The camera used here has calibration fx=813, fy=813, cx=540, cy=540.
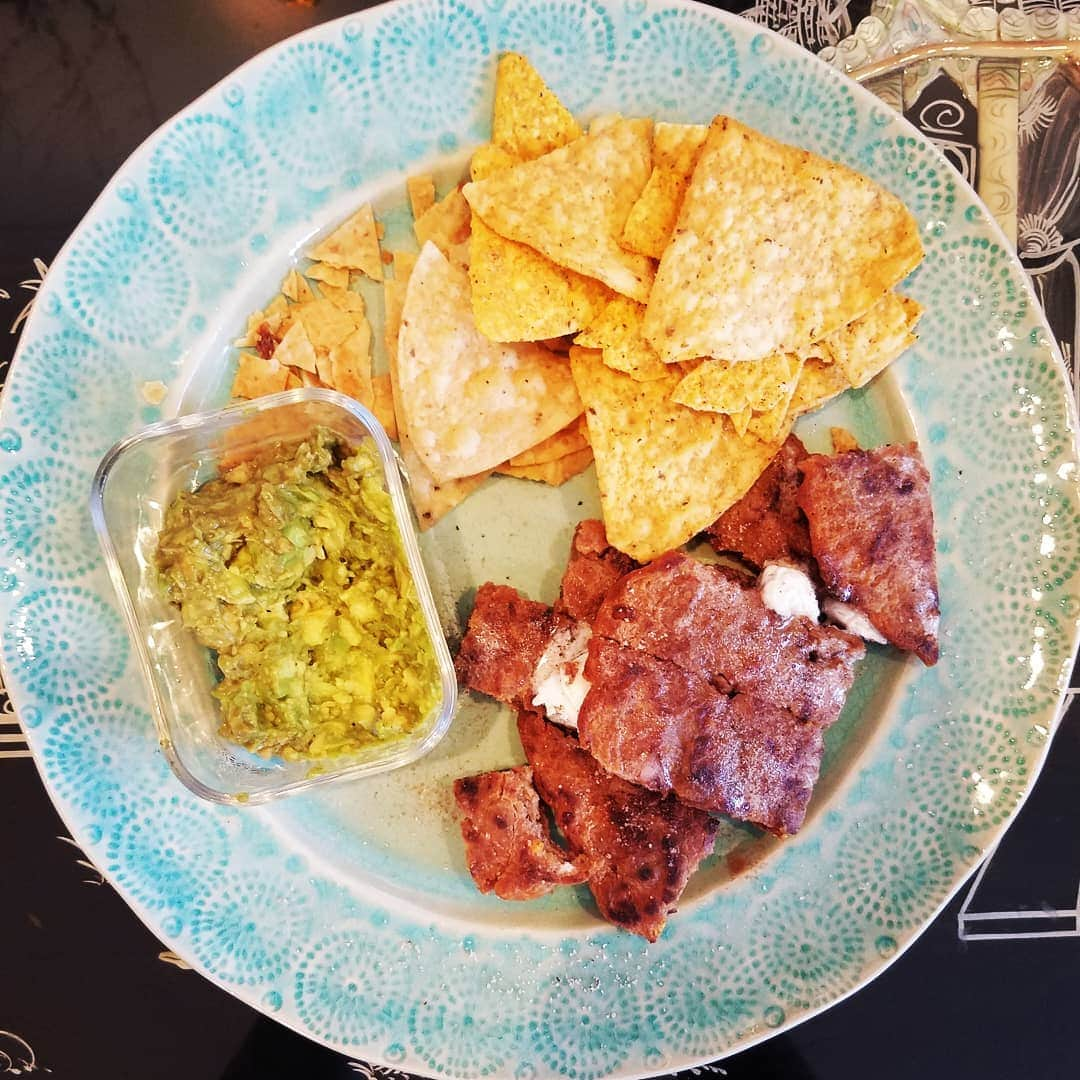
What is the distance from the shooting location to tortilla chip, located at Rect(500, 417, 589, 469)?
6.45 ft

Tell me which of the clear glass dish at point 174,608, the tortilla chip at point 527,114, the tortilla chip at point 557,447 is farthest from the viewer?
the tortilla chip at point 557,447

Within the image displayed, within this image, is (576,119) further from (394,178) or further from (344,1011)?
(344,1011)

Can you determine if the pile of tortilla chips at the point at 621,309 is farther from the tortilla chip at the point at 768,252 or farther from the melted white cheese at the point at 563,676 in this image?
the melted white cheese at the point at 563,676

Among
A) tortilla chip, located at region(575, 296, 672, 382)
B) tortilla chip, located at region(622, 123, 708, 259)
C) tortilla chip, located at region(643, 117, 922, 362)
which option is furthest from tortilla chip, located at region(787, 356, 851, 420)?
tortilla chip, located at region(622, 123, 708, 259)

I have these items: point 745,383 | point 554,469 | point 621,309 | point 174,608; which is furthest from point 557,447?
point 174,608

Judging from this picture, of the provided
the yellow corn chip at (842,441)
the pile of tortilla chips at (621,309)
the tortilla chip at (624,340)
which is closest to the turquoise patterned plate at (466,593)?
the yellow corn chip at (842,441)

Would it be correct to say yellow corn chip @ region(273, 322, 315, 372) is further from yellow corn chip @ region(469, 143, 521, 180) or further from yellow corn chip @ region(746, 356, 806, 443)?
yellow corn chip @ region(746, 356, 806, 443)

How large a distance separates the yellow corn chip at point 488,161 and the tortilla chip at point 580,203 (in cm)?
6

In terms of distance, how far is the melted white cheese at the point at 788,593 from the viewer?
1805 millimetres

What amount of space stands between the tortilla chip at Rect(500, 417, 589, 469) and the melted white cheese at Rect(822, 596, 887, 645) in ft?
2.27

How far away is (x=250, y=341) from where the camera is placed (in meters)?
1.99

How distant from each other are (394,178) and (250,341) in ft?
1.74

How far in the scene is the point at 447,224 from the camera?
1.93m

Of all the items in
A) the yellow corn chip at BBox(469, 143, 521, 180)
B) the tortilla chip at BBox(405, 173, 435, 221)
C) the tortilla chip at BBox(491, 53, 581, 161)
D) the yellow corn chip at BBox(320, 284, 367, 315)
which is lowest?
the yellow corn chip at BBox(320, 284, 367, 315)
